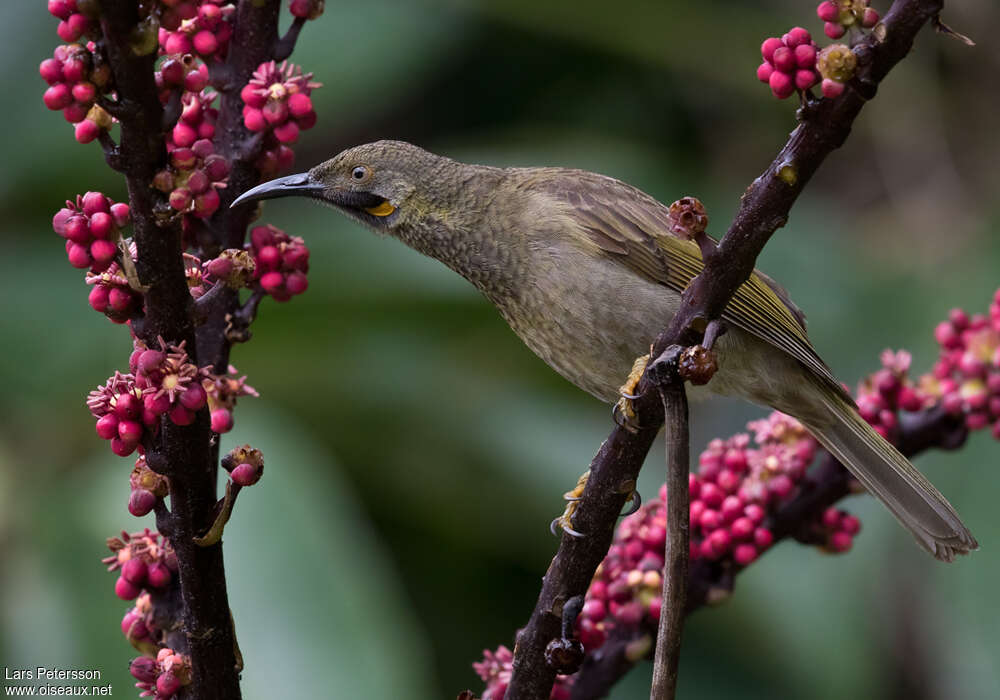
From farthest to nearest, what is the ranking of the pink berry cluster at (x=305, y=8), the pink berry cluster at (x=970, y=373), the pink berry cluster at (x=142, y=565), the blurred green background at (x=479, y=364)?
the blurred green background at (x=479, y=364)
the pink berry cluster at (x=970, y=373)
the pink berry cluster at (x=305, y=8)
the pink berry cluster at (x=142, y=565)

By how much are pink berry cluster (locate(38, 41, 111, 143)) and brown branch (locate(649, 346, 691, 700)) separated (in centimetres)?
83

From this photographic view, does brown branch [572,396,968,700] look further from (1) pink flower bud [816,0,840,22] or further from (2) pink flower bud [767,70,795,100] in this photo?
(1) pink flower bud [816,0,840,22]

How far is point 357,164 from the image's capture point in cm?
328

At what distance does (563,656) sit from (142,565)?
65 cm

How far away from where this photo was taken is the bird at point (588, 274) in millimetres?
3070

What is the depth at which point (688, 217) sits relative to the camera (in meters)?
1.62

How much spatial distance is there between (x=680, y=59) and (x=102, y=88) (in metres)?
4.25

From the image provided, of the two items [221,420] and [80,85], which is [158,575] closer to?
[221,420]

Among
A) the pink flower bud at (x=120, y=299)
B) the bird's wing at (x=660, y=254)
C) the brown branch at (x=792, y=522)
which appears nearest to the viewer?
the pink flower bud at (x=120, y=299)

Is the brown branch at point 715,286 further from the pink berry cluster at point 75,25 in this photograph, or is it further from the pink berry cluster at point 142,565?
the pink berry cluster at point 75,25

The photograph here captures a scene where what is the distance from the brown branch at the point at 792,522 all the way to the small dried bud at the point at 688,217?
0.84 meters

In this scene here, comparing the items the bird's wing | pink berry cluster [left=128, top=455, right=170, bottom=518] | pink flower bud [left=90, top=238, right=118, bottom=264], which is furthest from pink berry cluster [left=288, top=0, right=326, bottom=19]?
the bird's wing

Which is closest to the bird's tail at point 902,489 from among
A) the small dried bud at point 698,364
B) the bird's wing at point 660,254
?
the bird's wing at point 660,254

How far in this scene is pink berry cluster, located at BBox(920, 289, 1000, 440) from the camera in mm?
2402
